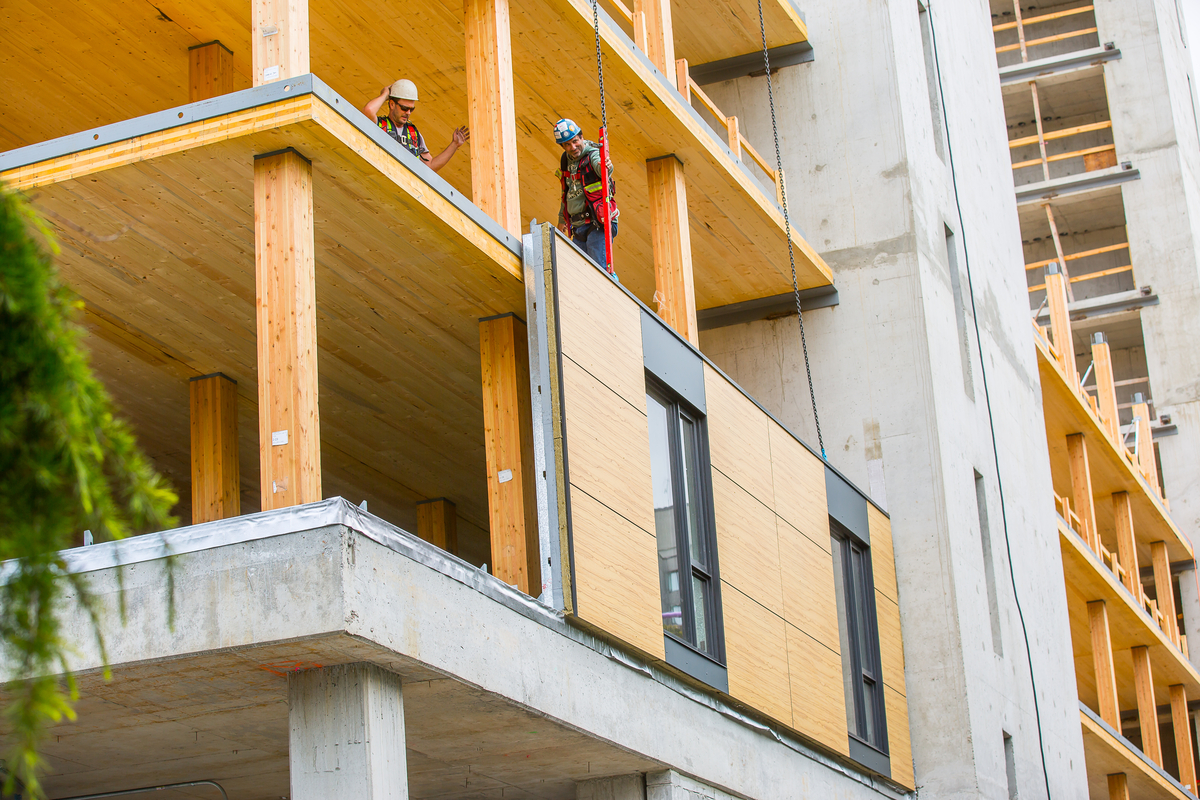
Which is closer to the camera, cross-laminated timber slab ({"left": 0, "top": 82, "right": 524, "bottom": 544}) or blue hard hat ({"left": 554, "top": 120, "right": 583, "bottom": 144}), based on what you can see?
cross-laminated timber slab ({"left": 0, "top": 82, "right": 524, "bottom": 544})

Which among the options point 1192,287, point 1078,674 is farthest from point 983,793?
point 1192,287

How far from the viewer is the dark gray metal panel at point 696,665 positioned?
46.0 ft

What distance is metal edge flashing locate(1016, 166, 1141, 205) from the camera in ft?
164

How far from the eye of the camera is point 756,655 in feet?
51.8

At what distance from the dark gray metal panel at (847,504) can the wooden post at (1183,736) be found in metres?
23.1

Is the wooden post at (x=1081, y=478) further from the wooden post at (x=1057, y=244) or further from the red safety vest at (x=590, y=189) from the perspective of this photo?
the red safety vest at (x=590, y=189)

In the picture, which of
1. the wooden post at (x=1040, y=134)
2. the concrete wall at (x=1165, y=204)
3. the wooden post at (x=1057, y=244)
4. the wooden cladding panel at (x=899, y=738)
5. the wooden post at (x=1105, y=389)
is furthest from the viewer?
the wooden post at (x=1040, y=134)

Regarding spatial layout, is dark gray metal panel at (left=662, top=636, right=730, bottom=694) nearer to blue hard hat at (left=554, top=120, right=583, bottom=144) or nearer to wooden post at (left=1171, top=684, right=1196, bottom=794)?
blue hard hat at (left=554, top=120, right=583, bottom=144)

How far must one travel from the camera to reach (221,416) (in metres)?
16.1

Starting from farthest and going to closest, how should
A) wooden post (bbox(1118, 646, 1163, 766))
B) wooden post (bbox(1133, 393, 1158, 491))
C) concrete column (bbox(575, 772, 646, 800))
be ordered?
wooden post (bbox(1133, 393, 1158, 491)) → wooden post (bbox(1118, 646, 1163, 766)) → concrete column (bbox(575, 772, 646, 800))

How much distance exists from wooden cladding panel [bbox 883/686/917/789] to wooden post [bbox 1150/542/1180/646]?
22996mm

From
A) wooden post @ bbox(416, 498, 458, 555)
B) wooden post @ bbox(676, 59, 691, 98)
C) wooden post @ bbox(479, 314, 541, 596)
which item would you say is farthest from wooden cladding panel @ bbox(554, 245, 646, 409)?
wooden post @ bbox(416, 498, 458, 555)

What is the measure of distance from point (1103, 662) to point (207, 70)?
26656 mm

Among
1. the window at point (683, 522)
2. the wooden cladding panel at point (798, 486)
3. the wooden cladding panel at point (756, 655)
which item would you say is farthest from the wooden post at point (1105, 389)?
the window at point (683, 522)
